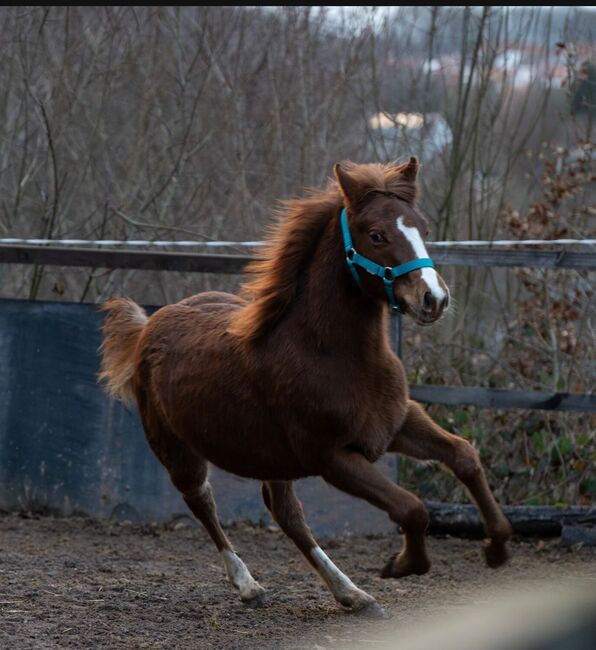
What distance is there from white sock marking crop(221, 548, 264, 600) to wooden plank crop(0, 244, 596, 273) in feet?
6.95

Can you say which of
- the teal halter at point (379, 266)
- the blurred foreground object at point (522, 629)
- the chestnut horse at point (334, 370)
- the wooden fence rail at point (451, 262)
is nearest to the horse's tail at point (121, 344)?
the chestnut horse at point (334, 370)

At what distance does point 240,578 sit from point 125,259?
119 inches

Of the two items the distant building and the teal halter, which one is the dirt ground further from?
the distant building

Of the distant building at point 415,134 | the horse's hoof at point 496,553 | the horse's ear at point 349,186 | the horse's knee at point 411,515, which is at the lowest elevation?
the horse's hoof at point 496,553

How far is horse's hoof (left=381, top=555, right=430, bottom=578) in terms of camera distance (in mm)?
4957

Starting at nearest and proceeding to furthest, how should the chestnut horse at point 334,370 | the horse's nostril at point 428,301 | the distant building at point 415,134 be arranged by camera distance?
the horse's nostril at point 428,301 < the chestnut horse at point 334,370 < the distant building at point 415,134

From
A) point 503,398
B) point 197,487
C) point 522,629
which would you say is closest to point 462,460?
point 197,487

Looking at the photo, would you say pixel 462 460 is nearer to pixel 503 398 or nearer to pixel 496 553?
pixel 496 553

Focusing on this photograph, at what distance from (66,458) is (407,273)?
435cm

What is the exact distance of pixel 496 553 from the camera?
5.05m

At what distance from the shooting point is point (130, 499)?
8203 millimetres

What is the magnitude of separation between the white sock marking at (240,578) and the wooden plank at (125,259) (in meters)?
2.43

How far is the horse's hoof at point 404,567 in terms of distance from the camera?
16.3 feet

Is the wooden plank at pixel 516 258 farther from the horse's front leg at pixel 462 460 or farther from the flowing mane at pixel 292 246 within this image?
the horse's front leg at pixel 462 460
